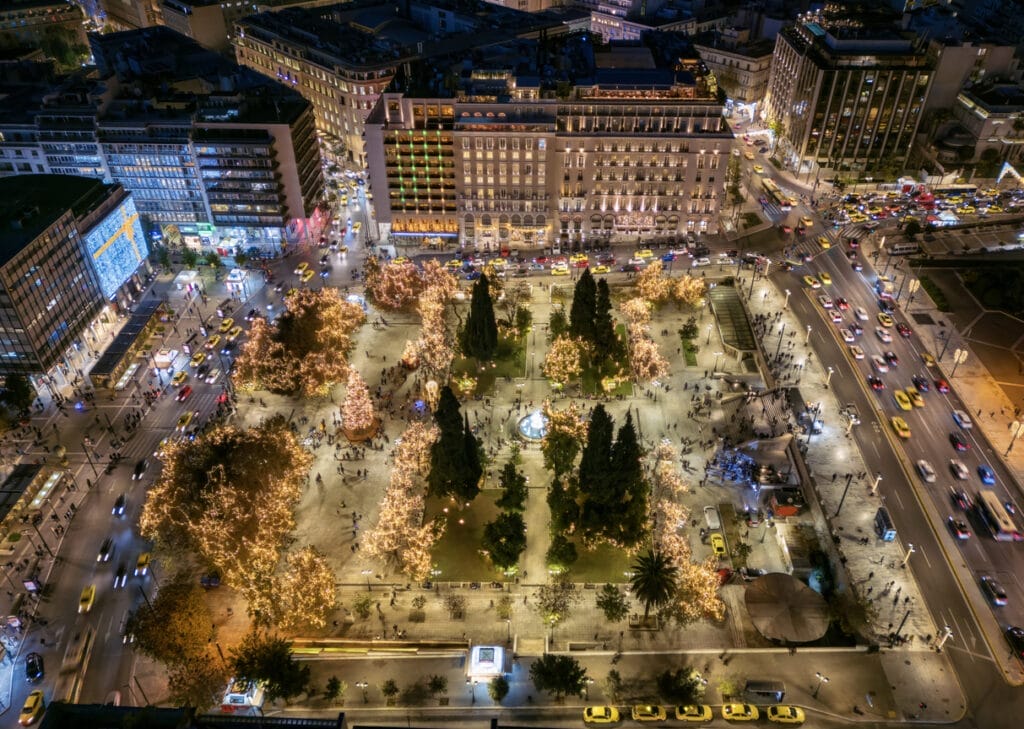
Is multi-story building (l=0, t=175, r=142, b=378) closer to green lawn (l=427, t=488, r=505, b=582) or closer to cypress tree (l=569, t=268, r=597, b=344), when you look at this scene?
green lawn (l=427, t=488, r=505, b=582)

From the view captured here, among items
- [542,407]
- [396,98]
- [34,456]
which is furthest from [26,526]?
[396,98]

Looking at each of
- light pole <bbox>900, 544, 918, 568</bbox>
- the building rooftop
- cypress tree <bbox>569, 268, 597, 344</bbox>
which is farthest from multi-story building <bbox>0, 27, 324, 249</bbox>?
light pole <bbox>900, 544, 918, 568</bbox>

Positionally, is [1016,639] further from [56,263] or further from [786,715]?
[56,263]

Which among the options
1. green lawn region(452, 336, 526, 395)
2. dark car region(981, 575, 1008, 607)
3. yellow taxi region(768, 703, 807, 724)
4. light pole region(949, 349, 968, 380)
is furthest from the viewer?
green lawn region(452, 336, 526, 395)

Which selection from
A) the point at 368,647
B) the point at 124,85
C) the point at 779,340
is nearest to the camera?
the point at 368,647

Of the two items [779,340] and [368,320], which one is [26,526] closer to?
[368,320]

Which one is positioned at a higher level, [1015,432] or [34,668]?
[1015,432]

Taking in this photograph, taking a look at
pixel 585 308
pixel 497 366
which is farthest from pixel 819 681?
pixel 497 366
